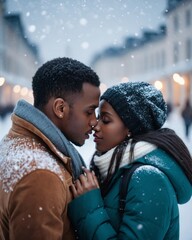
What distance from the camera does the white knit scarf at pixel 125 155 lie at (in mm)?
2307

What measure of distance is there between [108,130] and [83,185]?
496 millimetres

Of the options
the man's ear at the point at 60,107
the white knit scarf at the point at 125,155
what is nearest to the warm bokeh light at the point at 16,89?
the white knit scarf at the point at 125,155

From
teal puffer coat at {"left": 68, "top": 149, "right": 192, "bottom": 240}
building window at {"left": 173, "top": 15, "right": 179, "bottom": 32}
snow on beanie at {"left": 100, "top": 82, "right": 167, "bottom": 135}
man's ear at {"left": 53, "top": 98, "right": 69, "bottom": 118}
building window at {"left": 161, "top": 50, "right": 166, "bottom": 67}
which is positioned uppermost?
man's ear at {"left": 53, "top": 98, "right": 69, "bottom": 118}

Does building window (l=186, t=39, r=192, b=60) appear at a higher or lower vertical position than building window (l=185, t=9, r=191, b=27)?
lower

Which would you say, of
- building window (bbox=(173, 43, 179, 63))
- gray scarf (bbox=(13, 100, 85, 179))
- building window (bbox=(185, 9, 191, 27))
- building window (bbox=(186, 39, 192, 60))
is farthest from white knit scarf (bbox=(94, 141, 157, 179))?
building window (bbox=(173, 43, 179, 63))

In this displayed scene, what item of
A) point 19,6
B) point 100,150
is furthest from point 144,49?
point 100,150

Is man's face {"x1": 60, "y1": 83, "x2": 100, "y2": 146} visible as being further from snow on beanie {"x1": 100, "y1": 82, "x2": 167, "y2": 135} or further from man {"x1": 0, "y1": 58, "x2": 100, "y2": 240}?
snow on beanie {"x1": 100, "y1": 82, "x2": 167, "y2": 135}

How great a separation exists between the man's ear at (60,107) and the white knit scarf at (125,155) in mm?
426

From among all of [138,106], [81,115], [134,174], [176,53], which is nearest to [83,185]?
[134,174]

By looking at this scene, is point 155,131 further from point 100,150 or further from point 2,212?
point 2,212

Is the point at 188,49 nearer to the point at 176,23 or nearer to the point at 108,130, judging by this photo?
the point at 176,23

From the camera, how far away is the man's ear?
216cm

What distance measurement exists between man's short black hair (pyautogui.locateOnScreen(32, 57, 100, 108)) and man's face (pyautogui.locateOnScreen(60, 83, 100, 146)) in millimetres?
44

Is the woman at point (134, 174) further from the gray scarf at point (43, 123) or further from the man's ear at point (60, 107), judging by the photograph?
the man's ear at point (60, 107)
